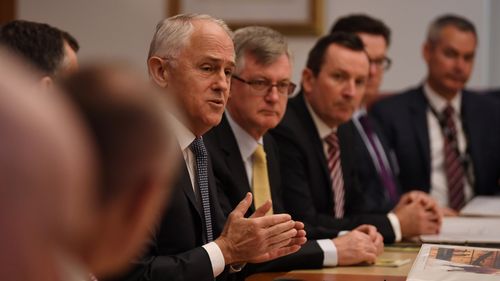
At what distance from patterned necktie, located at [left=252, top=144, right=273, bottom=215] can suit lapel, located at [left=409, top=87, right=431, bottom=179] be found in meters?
1.88

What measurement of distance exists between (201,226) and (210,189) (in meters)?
0.15

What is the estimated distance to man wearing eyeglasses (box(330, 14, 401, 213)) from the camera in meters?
4.12

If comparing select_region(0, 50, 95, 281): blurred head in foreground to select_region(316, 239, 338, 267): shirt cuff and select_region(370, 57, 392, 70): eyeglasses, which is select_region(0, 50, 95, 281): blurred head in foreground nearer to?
select_region(316, 239, 338, 267): shirt cuff

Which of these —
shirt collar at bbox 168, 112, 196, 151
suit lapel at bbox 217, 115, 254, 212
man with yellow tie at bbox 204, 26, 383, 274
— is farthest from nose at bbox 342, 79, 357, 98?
shirt collar at bbox 168, 112, 196, 151

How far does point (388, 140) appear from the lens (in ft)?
15.8

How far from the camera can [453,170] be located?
4.75 m

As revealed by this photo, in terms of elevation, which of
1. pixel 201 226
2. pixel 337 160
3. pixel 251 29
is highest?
pixel 251 29

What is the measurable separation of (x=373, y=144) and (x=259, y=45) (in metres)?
1.42

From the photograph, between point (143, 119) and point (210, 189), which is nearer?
point (143, 119)

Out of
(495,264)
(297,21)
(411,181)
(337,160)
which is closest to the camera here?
(495,264)

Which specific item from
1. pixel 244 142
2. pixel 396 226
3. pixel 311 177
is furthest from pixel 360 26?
pixel 244 142

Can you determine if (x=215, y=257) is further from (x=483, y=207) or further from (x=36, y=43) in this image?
(x=483, y=207)

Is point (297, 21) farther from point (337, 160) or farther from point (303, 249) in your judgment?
point (303, 249)

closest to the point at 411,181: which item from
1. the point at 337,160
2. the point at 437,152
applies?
the point at 437,152
